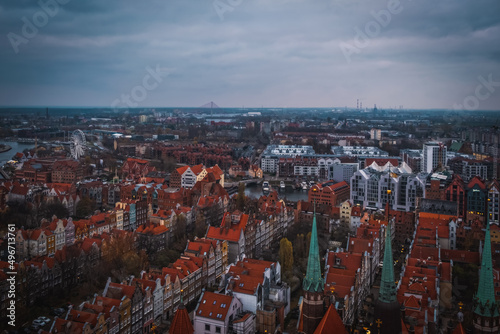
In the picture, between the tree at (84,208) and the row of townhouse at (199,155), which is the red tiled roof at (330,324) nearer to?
the tree at (84,208)

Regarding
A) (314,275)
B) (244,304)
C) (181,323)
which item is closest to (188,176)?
(244,304)

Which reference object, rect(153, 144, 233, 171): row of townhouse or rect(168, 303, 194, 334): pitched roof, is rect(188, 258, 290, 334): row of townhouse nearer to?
rect(168, 303, 194, 334): pitched roof

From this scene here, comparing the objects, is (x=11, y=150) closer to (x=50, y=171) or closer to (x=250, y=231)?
(x=50, y=171)

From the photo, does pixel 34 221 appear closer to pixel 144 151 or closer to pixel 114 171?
pixel 114 171

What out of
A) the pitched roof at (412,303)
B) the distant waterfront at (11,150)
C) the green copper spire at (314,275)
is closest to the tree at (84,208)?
the distant waterfront at (11,150)

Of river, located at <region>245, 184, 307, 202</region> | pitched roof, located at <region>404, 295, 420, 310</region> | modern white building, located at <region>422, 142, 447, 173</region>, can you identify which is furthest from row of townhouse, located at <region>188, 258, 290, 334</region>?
modern white building, located at <region>422, 142, 447, 173</region>
